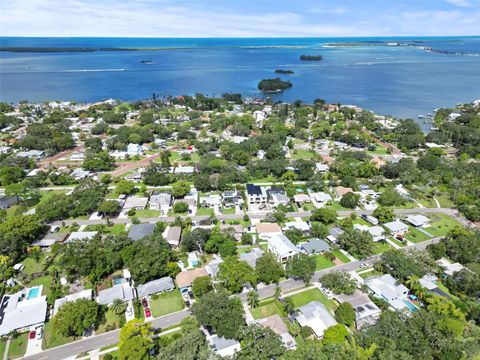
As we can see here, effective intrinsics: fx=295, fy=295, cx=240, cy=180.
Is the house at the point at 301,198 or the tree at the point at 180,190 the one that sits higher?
the tree at the point at 180,190

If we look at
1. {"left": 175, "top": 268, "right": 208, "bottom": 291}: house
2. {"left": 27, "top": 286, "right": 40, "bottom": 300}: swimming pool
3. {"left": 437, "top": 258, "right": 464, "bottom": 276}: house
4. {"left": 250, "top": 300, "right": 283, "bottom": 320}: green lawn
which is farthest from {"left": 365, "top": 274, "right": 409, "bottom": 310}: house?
{"left": 27, "top": 286, "right": 40, "bottom": 300}: swimming pool

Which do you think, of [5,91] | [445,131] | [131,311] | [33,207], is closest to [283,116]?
[445,131]

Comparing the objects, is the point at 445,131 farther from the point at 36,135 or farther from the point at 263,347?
the point at 36,135

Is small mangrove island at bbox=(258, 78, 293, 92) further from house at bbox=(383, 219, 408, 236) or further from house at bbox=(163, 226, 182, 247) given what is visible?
house at bbox=(163, 226, 182, 247)

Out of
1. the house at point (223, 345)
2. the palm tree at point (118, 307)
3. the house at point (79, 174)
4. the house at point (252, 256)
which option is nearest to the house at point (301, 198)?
the house at point (252, 256)

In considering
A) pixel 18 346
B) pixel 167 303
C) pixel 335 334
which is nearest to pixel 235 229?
pixel 167 303

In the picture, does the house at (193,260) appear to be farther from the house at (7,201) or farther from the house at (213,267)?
the house at (7,201)

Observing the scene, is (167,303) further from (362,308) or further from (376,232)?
(376,232)
